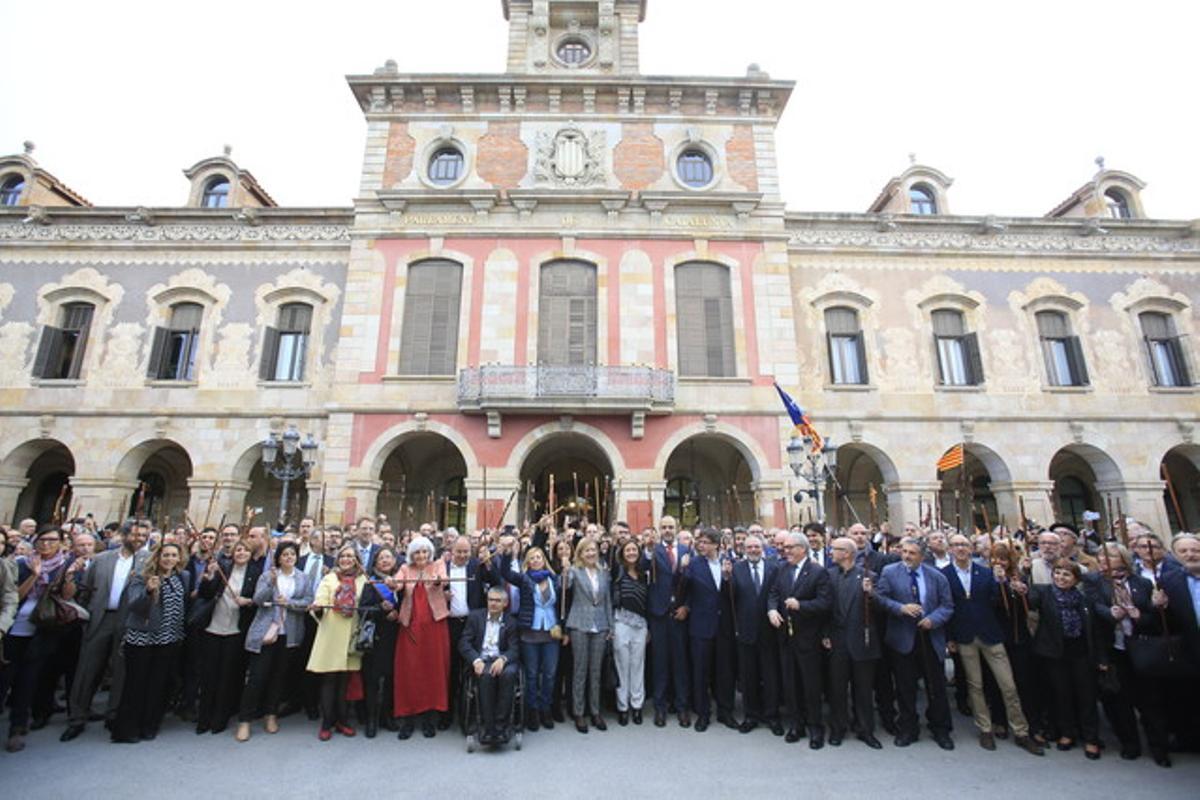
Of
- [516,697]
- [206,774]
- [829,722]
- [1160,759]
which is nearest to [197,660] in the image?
[206,774]

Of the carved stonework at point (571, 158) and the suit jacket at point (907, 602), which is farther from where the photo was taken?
the carved stonework at point (571, 158)

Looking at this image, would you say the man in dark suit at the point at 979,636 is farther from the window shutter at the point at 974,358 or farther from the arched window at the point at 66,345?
the arched window at the point at 66,345

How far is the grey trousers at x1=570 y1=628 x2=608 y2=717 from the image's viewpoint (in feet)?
20.3

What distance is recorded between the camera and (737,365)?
15.8 metres

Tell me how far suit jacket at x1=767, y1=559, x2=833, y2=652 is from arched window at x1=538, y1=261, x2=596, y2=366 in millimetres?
10101

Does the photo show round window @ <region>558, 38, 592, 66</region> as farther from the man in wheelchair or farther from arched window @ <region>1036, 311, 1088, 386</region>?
the man in wheelchair

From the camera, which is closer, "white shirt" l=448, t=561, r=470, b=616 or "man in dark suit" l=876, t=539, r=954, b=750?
"man in dark suit" l=876, t=539, r=954, b=750

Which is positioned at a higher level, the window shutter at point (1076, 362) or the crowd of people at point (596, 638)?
the window shutter at point (1076, 362)

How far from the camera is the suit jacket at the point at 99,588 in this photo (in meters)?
6.06

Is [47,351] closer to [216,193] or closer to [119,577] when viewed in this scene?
[216,193]

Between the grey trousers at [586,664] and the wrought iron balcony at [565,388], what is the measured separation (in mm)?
8590

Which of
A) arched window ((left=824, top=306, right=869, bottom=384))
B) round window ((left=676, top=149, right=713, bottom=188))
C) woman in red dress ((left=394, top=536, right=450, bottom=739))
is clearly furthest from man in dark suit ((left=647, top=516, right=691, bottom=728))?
round window ((left=676, top=149, right=713, bottom=188))

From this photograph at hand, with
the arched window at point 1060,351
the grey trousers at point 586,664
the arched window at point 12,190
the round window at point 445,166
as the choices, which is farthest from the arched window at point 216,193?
the arched window at point 1060,351

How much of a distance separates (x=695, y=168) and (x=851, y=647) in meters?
14.9
